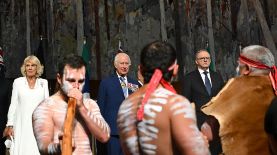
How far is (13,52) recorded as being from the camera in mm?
11148

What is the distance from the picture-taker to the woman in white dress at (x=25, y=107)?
6426mm

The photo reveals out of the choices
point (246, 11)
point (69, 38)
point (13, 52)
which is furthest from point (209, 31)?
point (13, 52)

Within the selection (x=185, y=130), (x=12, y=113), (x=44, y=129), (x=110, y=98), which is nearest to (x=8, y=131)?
(x=12, y=113)

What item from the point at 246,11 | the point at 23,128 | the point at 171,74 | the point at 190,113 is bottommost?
the point at 23,128

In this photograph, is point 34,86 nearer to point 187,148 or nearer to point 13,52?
point 187,148

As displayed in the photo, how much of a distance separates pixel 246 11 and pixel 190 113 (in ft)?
32.0

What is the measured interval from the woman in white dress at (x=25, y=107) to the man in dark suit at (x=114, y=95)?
0.74 meters

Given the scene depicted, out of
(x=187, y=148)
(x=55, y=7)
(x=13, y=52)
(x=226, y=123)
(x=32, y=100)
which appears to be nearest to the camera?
(x=187, y=148)

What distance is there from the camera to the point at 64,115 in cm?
326

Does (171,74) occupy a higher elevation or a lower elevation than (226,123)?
higher

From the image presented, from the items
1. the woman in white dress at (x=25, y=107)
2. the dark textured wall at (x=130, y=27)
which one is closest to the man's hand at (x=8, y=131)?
the woman in white dress at (x=25, y=107)

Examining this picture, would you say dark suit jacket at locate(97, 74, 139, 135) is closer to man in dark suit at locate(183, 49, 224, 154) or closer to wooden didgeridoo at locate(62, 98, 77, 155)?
man in dark suit at locate(183, 49, 224, 154)

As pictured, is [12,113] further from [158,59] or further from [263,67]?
[158,59]

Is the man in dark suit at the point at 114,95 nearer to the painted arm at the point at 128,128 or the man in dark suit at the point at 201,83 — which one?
the man in dark suit at the point at 201,83
